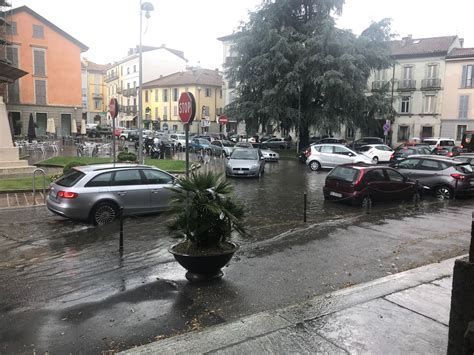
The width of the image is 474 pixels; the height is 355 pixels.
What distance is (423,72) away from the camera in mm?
51688

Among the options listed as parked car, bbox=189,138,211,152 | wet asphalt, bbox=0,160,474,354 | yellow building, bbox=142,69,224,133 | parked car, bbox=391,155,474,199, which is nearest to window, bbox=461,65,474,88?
parked car, bbox=189,138,211,152

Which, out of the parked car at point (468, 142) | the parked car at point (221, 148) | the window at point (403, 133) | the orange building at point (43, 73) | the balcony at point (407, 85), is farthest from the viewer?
the window at point (403, 133)

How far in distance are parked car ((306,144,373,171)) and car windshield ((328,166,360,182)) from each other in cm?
1230

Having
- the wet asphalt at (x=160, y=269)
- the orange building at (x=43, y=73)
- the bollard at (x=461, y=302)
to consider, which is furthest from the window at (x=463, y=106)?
the bollard at (x=461, y=302)

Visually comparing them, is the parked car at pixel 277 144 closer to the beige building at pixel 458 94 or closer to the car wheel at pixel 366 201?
the beige building at pixel 458 94

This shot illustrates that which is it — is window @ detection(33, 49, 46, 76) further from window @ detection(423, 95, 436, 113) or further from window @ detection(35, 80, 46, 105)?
window @ detection(423, 95, 436, 113)

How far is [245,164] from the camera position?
22.4 metres

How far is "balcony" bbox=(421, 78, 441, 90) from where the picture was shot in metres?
50.4

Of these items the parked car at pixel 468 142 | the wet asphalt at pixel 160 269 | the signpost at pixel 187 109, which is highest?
the signpost at pixel 187 109

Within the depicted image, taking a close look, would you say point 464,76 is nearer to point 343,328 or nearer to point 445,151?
point 445,151

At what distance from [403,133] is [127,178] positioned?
1890 inches

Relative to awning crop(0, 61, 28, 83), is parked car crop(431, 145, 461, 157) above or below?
below

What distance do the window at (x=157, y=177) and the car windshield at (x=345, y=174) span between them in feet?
19.5

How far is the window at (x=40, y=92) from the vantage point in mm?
50188
